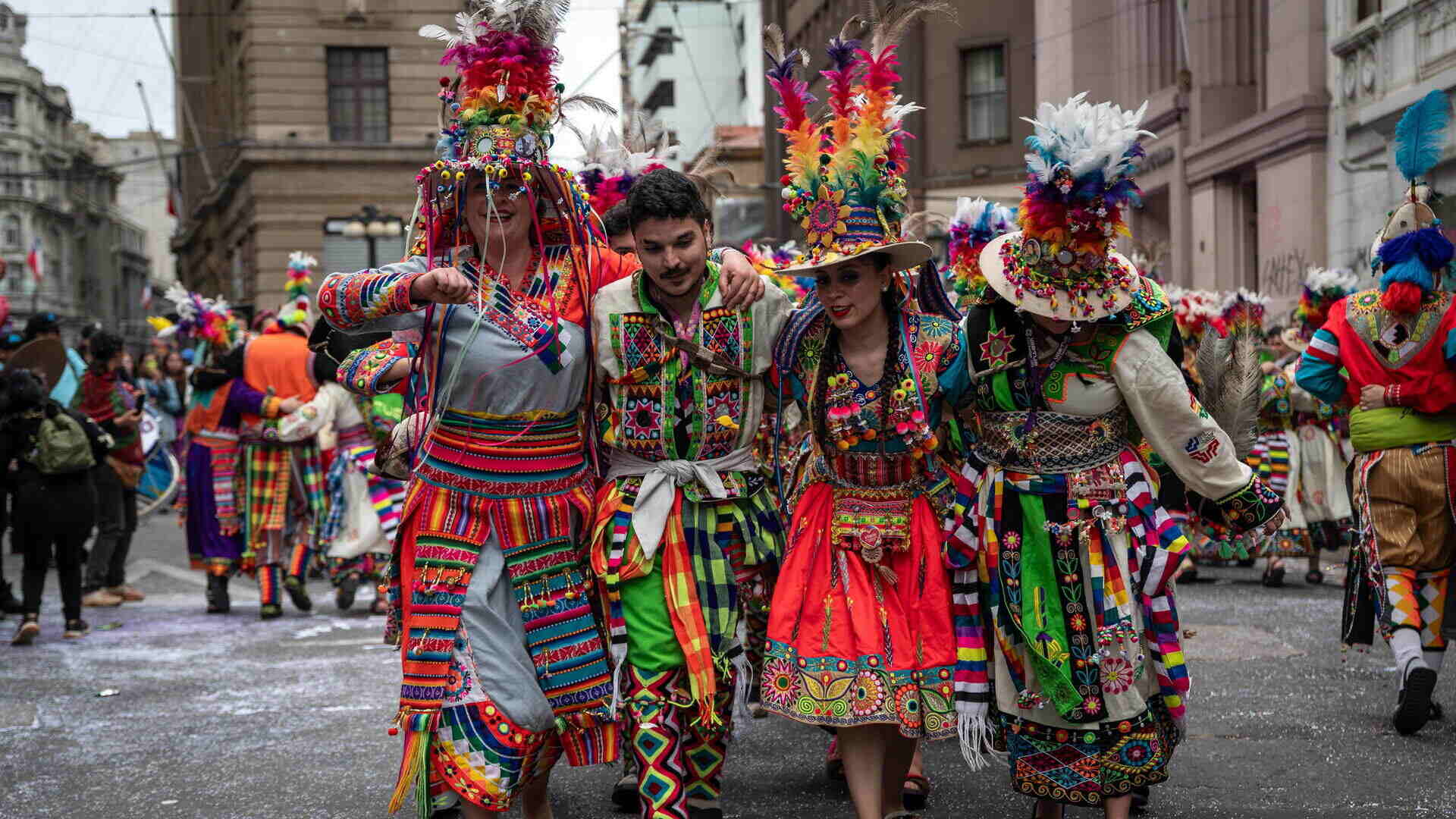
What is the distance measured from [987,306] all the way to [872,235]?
1.39 ft

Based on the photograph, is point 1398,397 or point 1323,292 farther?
point 1323,292

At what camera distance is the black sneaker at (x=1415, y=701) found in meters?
6.35

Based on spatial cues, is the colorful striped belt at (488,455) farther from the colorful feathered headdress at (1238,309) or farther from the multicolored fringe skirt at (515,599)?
the colorful feathered headdress at (1238,309)

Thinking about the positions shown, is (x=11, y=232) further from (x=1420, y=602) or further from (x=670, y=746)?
(x=670, y=746)

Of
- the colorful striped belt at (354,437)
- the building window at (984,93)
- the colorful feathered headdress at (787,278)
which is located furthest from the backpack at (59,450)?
the building window at (984,93)

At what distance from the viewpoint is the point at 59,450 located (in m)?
9.44

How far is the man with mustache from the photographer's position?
4.68 m

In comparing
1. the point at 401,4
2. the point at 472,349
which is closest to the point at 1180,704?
the point at 472,349

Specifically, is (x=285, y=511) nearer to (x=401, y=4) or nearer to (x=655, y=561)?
(x=655, y=561)

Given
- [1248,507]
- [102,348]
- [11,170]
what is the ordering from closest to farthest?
[1248,507]
[102,348]
[11,170]

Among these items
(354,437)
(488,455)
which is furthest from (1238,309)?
(488,455)

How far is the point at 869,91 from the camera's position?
4.87 meters

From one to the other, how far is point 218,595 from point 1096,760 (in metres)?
8.31

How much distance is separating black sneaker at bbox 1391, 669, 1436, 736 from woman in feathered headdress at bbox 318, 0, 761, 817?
11.6ft
